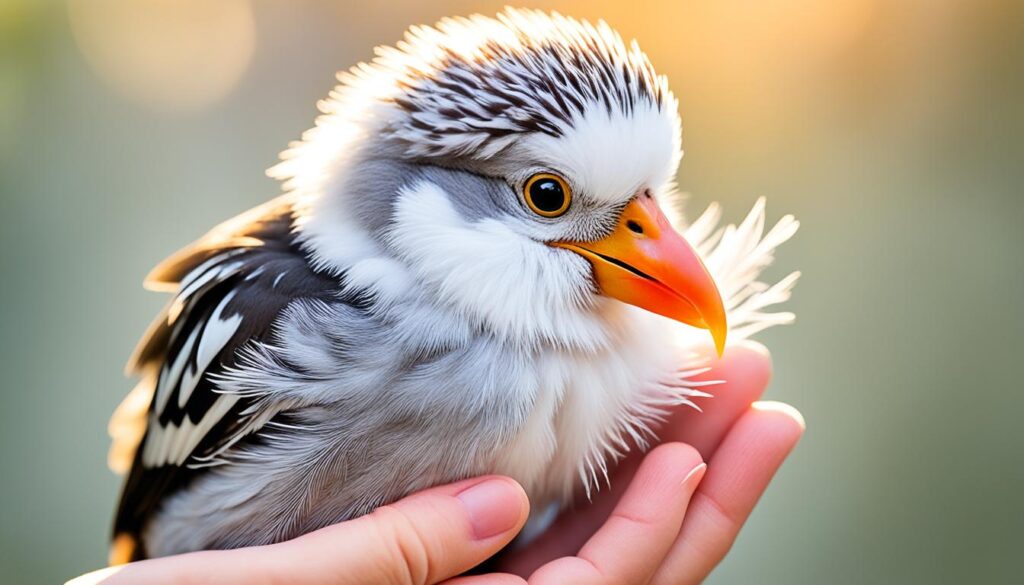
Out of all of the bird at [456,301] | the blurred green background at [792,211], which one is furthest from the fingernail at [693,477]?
the blurred green background at [792,211]

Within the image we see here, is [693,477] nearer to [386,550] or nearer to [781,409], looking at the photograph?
[781,409]

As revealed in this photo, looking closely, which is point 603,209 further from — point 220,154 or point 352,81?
point 220,154

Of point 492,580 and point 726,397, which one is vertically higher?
point 726,397

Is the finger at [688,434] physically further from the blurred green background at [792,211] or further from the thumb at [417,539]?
the blurred green background at [792,211]

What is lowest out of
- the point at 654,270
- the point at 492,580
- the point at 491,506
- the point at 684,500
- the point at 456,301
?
the point at 492,580

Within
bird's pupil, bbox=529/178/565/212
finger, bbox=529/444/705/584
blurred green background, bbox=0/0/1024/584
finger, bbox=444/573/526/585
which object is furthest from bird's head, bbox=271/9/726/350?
blurred green background, bbox=0/0/1024/584

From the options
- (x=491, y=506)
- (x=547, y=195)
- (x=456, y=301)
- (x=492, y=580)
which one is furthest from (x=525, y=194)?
(x=492, y=580)

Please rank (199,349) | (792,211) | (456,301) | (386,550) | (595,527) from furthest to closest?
(792,211), (595,527), (199,349), (456,301), (386,550)
